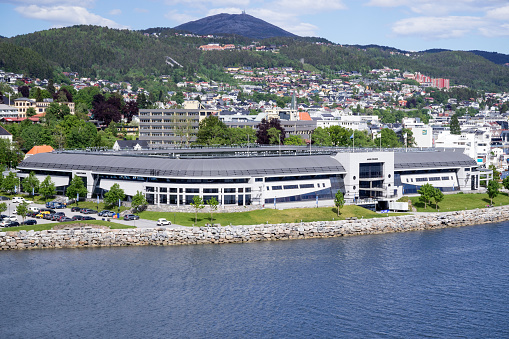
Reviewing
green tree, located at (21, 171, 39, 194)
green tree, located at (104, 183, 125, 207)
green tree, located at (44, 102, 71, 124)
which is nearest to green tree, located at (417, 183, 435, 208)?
green tree, located at (104, 183, 125, 207)

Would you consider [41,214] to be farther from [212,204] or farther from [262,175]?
[262,175]

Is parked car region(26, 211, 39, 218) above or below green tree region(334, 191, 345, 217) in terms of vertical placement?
below

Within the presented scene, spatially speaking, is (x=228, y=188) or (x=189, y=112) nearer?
(x=228, y=188)

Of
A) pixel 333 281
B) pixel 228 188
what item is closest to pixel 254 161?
pixel 228 188

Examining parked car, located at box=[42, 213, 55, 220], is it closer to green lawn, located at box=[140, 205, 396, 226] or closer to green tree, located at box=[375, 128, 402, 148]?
green lawn, located at box=[140, 205, 396, 226]

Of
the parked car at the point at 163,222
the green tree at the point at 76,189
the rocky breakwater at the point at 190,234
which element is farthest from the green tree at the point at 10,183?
the parked car at the point at 163,222

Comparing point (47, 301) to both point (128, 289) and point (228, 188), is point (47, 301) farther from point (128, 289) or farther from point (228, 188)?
point (228, 188)
